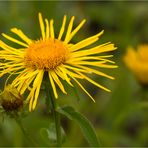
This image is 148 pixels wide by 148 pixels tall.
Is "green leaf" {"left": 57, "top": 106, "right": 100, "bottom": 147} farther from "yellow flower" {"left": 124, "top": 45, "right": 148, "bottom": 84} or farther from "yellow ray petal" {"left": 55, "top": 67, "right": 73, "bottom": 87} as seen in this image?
"yellow flower" {"left": 124, "top": 45, "right": 148, "bottom": 84}

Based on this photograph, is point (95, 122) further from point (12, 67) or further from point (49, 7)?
point (12, 67)

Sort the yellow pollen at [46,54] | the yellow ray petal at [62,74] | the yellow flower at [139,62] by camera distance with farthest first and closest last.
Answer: the yellow flower at [139,62], the yellow pollen at [46,54], the yellow ray petal at [62,74]

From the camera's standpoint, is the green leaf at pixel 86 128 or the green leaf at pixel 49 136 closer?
the green leaf at pixel 86 128

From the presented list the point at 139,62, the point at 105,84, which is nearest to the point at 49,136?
the point at 139,62

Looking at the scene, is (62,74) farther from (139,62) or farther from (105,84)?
(105,84)

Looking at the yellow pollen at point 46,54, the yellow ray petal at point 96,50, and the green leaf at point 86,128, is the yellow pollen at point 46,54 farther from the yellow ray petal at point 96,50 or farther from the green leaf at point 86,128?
the green leaf at point 86,128

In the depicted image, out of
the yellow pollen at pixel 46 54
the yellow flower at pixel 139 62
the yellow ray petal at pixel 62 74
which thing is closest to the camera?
the yellow ray petal at pixel 62 74

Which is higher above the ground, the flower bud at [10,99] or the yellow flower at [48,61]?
the yellow flower at [48,61]

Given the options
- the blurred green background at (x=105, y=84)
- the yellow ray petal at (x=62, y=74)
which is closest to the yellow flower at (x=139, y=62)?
the blurred green background at (x=105, y=84)
